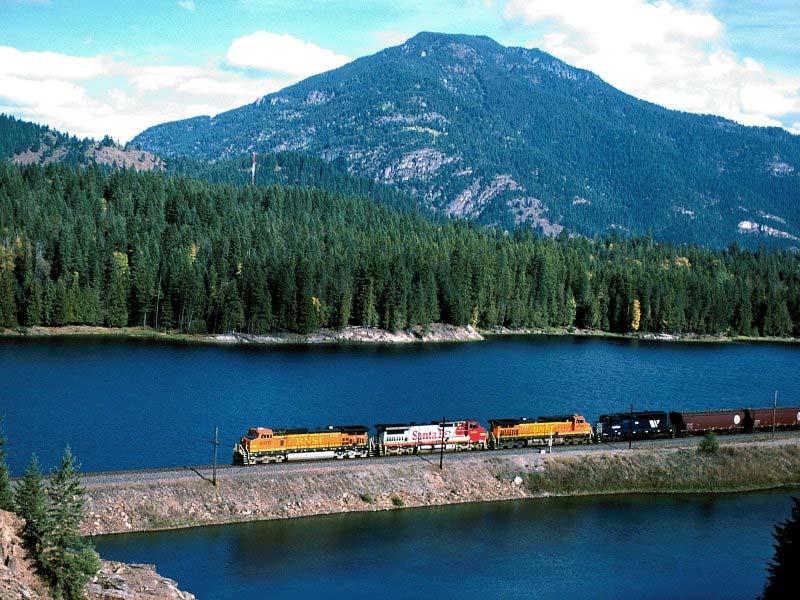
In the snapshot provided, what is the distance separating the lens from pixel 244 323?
177 m

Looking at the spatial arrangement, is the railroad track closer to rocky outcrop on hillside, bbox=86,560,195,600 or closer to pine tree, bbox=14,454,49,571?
rocky outcrop on hillside, bbox=86,560,195,600

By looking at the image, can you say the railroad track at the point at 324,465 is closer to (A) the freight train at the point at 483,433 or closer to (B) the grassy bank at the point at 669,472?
(A) the freight train at the point at 483,433

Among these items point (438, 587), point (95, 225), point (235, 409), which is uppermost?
point (95, 225)

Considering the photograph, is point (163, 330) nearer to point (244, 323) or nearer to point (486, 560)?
point (244, 323)

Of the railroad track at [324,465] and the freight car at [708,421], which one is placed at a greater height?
the freight car at [708,421]

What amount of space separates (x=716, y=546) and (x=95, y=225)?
6168 inches

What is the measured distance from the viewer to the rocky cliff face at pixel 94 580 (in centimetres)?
4538

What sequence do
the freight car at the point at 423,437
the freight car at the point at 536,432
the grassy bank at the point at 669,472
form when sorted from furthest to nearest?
the freight car at the point at 536,432
the freight car at the point at 423,437
the grassy bank at the point at 669,472

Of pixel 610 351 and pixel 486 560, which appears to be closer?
pixel 486 560

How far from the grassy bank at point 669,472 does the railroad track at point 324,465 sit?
2.71m

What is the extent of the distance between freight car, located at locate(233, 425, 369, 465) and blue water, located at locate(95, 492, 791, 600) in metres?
10.9

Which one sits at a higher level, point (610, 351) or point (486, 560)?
point (610, 351)

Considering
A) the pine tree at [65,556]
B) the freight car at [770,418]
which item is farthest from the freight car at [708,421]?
the pine tree at [65,556]

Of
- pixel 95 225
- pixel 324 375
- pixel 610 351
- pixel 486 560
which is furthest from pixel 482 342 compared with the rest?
pixel 486 560
